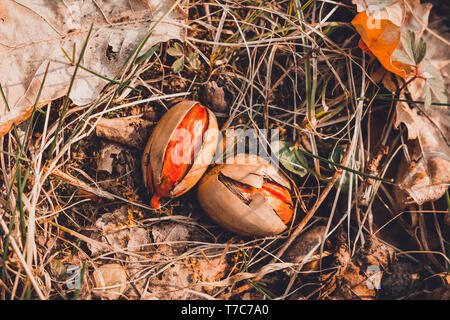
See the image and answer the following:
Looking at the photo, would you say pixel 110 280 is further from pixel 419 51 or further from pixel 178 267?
pixel 419 51

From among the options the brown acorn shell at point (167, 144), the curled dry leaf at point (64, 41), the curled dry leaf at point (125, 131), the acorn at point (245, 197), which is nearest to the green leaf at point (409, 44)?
the acorn at point (245, 197)

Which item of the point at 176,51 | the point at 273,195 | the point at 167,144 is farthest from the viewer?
the point at 176,51

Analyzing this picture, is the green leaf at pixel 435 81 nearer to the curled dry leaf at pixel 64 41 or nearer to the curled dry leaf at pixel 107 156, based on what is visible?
the curled dry leaf at pixel 64 41

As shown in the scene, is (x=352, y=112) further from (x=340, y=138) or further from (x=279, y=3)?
(x=279, y=3)

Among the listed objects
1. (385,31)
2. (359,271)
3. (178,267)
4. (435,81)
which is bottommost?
(359,271)

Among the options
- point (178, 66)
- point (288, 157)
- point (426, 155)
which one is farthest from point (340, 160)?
point (178, 66)

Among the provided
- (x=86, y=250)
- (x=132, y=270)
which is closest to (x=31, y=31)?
(x=86, y=250)
